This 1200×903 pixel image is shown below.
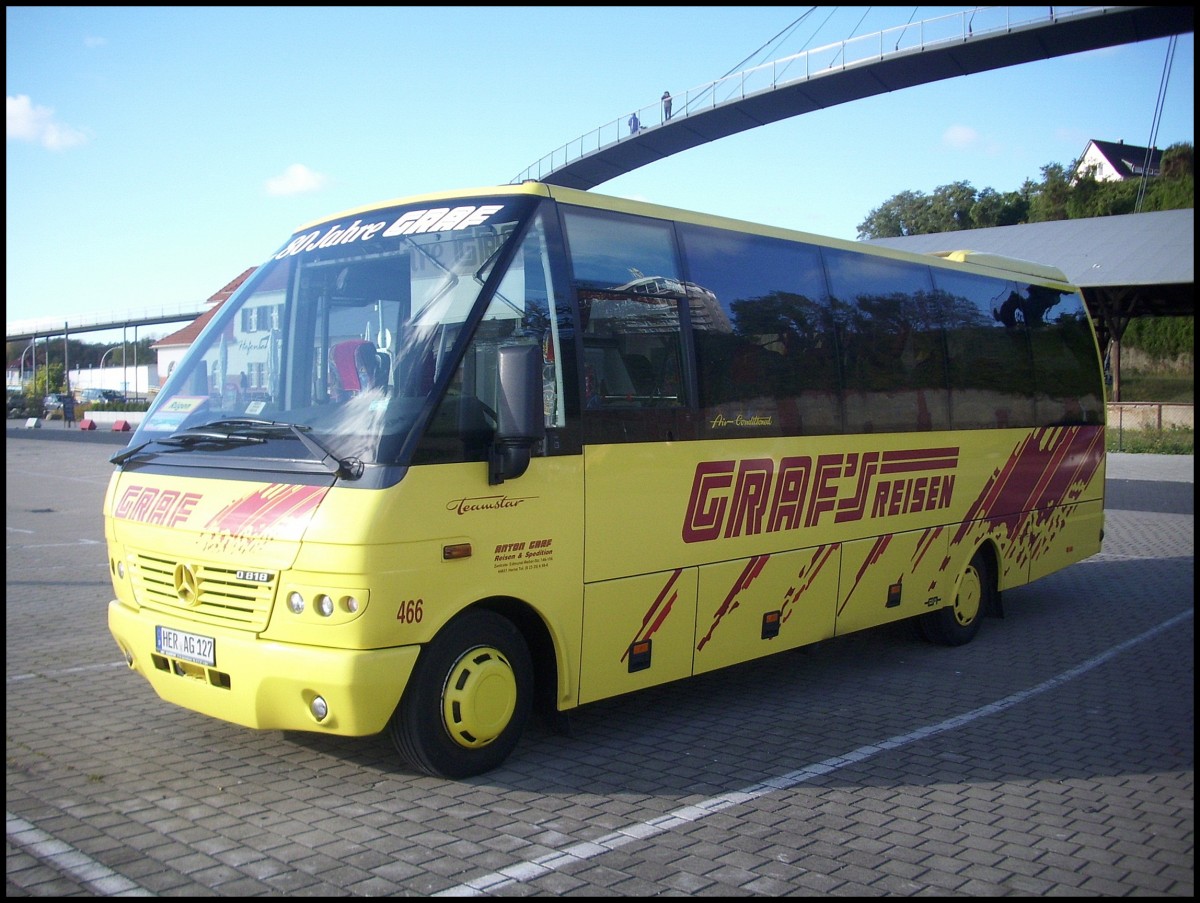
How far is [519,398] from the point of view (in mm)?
5438

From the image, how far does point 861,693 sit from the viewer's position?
7973 mm

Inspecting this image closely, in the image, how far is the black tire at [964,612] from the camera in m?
9.66

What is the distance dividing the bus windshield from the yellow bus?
2cm

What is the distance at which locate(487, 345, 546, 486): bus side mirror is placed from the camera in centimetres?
542

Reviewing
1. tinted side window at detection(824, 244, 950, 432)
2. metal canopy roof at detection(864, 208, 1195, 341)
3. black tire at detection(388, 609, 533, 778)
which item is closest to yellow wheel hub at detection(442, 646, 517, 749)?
black tire at detection(388, 609, 533, 778)

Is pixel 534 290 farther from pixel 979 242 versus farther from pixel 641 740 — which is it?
pixel 979 242

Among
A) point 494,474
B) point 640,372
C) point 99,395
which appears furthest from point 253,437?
point 99,395

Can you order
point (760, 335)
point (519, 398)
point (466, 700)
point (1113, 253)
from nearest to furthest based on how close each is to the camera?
point (519, 398)
point (466, 700)
point (760, 335)
point (1113, 253)

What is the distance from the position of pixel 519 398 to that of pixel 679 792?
2.26 meters

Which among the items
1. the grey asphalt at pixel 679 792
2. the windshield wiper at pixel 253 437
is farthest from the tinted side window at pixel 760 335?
the windshield wiper at pixel 253 437

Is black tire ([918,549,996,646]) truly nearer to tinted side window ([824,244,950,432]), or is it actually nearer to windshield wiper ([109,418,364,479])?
tinted side window ([824,244,950,432])

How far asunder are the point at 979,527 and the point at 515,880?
6.75 m

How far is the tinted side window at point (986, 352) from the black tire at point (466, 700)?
5396mm

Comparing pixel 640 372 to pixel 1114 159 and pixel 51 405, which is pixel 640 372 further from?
pixel 1114 159
